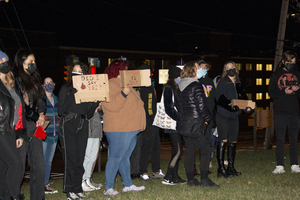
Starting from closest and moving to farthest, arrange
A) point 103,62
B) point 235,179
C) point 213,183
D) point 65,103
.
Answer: point 65,103 < point 213,183 < point 235,179 < point 103,62

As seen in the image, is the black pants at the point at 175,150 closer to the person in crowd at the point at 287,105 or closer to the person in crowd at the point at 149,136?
the person in crowd at the point at 149,136

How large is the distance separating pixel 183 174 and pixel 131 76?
11.1 ft

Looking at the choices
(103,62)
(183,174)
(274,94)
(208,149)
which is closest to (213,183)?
(208,149)

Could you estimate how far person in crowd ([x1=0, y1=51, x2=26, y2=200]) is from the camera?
5.02 m

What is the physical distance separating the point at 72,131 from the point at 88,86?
797mm

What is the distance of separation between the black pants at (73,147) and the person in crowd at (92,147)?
791mm

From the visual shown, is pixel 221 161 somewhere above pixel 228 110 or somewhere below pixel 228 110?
below

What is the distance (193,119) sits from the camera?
Result: 6.86 metres

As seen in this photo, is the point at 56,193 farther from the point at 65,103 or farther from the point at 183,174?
the point at 183,174

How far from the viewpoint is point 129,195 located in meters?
6.21

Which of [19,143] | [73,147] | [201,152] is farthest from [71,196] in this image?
[201,152]

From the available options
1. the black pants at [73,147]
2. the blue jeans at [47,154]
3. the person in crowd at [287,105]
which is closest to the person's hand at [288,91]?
the person in crowd at [287,105]

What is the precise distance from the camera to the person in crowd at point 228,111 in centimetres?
787

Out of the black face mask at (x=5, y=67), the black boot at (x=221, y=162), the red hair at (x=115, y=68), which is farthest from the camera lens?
the black boot at (x=221, y=162)
